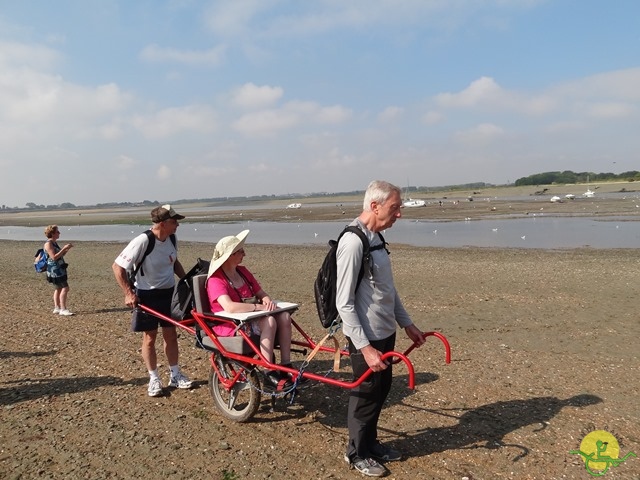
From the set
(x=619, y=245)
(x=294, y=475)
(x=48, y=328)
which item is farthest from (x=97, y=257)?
(x=619, y=245)

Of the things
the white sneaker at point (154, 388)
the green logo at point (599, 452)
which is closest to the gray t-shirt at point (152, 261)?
the white sneaker at point (154, 388)

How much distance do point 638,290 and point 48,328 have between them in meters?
12.1

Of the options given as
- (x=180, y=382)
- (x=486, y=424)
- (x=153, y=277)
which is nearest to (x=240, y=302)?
(x=153, y=277)

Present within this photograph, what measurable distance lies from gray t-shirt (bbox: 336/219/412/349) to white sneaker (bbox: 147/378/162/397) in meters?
2.77

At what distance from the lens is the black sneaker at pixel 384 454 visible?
3844 millimetres

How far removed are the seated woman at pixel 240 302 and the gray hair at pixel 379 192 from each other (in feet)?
5.05

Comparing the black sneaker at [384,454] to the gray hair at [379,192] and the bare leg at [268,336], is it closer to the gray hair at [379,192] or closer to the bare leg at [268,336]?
the bare leg at [268,336]

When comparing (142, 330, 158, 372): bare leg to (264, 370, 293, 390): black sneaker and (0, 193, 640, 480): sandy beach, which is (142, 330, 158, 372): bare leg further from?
(264, 370, 293, 390): black sneaker

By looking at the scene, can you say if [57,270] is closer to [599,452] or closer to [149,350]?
[149,350]

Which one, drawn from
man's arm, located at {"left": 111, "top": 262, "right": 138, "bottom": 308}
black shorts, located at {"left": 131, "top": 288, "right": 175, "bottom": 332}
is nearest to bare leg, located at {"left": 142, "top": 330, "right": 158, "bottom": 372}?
black shorts, located at {"left": 131, "top": 288, "right": 175, "bottom": 332}

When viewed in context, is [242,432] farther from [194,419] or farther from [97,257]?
[97,257]

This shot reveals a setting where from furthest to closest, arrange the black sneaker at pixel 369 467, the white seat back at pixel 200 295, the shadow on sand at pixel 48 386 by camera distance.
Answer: the shadow on sand at pixel 48 386 < the white seat back at pixel 200 295 < the black sneaker at pixel 369 467

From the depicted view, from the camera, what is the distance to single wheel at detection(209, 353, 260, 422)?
173 inches

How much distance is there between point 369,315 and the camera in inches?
138
